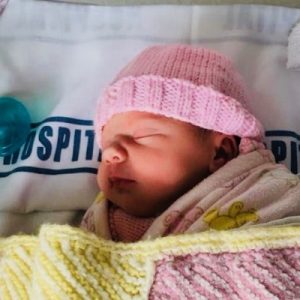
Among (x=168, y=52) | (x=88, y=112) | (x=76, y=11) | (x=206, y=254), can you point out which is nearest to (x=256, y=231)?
(x=206, y=254)

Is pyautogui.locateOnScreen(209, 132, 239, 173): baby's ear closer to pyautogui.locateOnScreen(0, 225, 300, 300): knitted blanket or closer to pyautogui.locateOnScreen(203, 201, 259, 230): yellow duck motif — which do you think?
pyautogui.locateOnScreen(203, 201, 259, 230): yellow duck motif

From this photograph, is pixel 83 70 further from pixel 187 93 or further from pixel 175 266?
pixel 175 266

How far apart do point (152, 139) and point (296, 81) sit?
333mm

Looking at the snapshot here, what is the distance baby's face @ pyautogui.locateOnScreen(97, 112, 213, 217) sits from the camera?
0.99 meters

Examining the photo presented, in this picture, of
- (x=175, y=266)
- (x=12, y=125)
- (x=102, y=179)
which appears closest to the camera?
(x=175, y=266)

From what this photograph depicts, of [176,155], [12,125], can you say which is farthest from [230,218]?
[12,125]

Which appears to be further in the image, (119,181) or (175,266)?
(119,181)

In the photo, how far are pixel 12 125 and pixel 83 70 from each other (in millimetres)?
153

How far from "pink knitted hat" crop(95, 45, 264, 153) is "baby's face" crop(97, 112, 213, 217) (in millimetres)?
19

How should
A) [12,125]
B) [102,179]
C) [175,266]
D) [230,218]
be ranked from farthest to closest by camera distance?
[12,125]
[102,179]
[230,218]
[175,266]

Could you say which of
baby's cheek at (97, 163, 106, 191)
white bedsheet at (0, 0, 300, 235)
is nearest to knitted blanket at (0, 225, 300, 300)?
baby's cheek at (97, 163, 106, 191)

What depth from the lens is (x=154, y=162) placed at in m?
0.99

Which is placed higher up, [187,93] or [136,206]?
[187,93]

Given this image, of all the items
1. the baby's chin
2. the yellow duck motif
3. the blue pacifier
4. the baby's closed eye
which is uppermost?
the baby's closed eye
